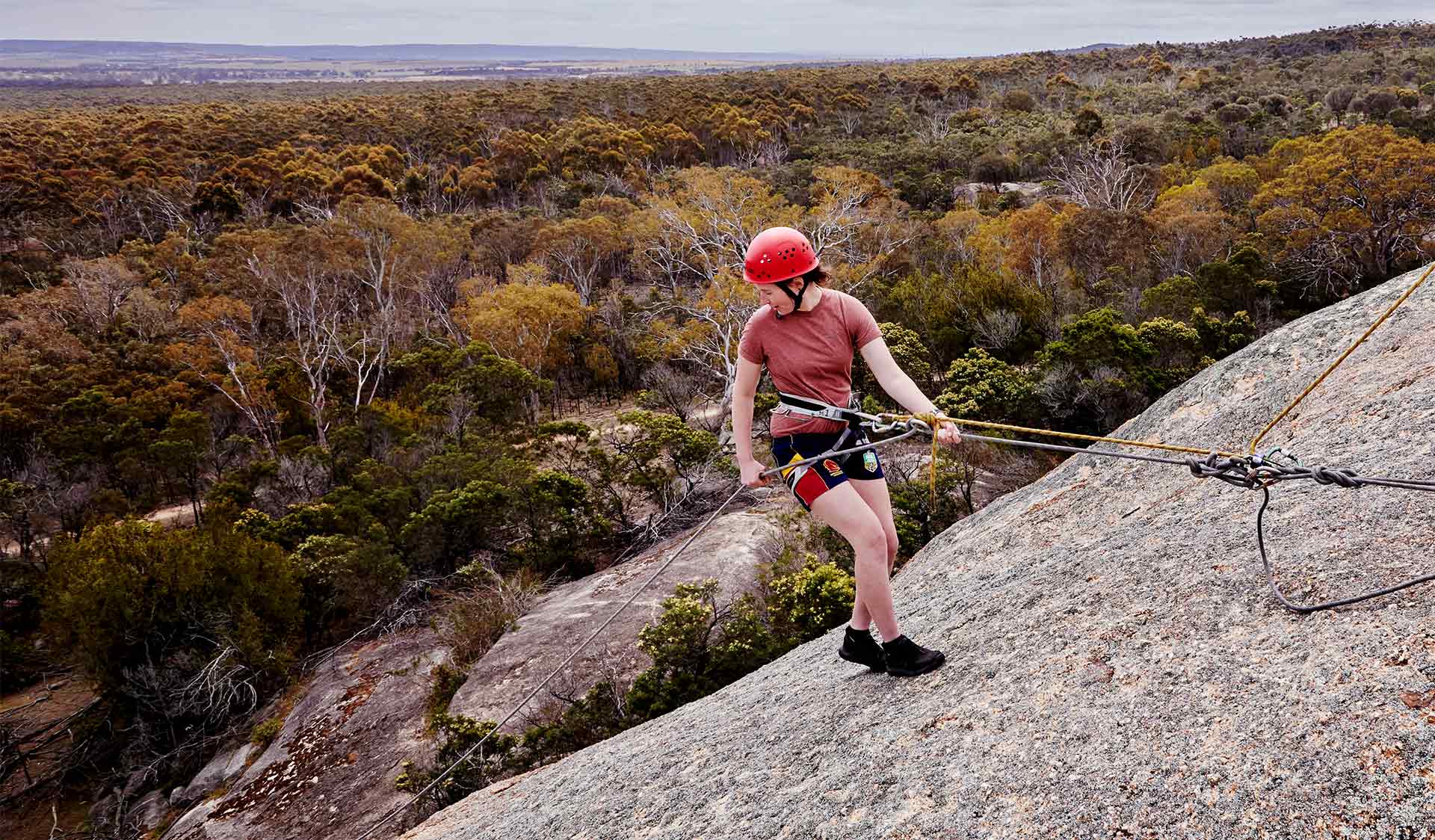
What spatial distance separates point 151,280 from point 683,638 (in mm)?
30767

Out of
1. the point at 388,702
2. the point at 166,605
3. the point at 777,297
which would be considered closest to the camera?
the point at 777,297

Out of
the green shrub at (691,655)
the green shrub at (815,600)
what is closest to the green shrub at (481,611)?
the green shrub at (691,655)

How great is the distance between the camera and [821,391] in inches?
125

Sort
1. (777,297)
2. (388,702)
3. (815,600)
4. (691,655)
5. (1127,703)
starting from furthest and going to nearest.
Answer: (388,702) < (815,600) < (691,655) < (777,297) < (1127,703)

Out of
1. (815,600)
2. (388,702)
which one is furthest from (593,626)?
(815,600)

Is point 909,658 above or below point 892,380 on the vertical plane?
below

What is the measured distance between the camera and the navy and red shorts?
3105mm

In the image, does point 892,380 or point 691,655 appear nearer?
point 892,380

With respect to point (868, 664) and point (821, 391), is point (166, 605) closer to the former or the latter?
point (868, 664)

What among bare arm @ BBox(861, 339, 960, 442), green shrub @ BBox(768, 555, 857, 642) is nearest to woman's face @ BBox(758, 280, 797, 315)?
bare arm @ BBox(861, 339, 960, 442)

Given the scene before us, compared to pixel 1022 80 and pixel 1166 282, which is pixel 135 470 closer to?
pixel 1166 282

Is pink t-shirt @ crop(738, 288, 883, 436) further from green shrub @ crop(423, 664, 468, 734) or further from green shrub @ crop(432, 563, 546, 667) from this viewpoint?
green shrub @ crop(432, 563, 546, 667)

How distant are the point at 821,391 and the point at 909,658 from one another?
4.20ft

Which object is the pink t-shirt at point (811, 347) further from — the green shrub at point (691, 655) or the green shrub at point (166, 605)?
the green shrub at point (166, 605)
